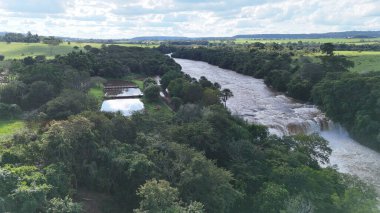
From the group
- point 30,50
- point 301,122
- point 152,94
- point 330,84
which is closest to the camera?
point 301,122

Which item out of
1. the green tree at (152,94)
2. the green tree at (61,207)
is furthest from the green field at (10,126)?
the green tree at (152,94)

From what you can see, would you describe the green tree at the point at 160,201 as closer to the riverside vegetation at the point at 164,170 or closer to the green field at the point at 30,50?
the riverside vegetation at the point at 164,170

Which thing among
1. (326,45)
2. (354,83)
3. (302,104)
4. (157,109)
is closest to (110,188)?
(157,109)

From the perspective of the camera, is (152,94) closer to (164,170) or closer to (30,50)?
(164,170)

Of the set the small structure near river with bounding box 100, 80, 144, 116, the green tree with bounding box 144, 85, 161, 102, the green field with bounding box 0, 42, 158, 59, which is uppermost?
the green field with bounding box 0, 42, 158, 59

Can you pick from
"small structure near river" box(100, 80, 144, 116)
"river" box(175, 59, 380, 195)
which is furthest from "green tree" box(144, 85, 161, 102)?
A: "river" box(175, 59, 380, 195)

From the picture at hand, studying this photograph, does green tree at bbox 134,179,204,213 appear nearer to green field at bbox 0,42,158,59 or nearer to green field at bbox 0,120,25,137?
green field at bbox 0,120,25,137

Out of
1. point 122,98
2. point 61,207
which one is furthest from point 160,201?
point 122,98
